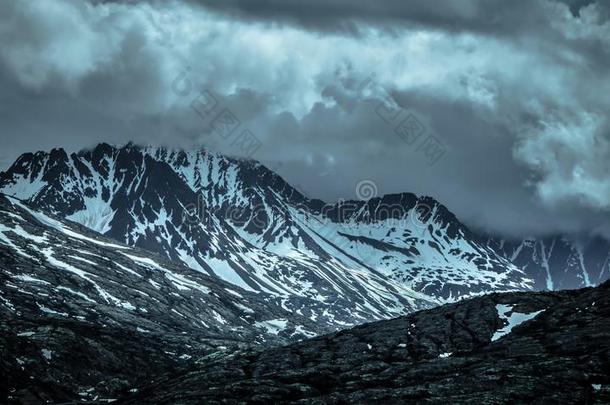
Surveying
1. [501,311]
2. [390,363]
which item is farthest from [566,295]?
[390,363]

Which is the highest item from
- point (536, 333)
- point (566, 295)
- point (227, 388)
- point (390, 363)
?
point (566, 295)

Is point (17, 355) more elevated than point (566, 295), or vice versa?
point (566, 295)

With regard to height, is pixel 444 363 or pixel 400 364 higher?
pixel 444 363

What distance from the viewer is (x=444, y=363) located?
405ft

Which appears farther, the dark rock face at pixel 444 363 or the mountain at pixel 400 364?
the mountain at pixel 400 364

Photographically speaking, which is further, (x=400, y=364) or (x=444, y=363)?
(x=400, y=364)

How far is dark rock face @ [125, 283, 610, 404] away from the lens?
102m

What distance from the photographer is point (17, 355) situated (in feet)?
589

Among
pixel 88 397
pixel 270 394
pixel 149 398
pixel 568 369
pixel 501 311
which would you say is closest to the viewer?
pixel 568 369

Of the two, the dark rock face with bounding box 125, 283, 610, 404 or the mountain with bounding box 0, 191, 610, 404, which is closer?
the dark rock face with bounding box 125, 283, 610, 404

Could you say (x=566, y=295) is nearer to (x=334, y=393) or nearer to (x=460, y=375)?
(x=460, y=375)

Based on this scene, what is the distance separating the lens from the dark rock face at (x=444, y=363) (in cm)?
10225

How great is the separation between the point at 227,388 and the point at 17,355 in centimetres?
8212

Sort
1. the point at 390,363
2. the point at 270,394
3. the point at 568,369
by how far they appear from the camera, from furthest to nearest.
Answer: the point at 390,363 < the point at 270,394 < the point at 568,369
